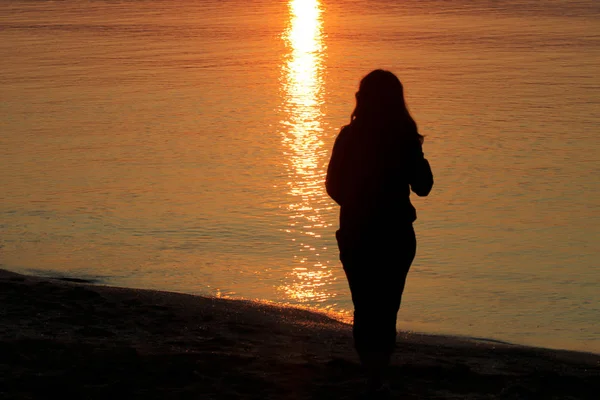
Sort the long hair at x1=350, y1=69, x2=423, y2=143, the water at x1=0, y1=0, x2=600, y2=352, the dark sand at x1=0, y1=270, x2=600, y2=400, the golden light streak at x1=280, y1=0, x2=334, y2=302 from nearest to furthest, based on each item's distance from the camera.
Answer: the long hair at x1=350, y1=69, x2=423, y2=143 → the dark sand at x1=0, y1=270, x2=600, y2=400 → the water at x1=0, y1=0, x2=600, y2=352 → the golden light streak at x1=280, y1=0, x2=334, y2=302

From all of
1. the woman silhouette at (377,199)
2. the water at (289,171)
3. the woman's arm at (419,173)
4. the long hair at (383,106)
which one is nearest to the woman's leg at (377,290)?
the woman silhouette at (377,199)

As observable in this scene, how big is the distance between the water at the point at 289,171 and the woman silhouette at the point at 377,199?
3.02 metres

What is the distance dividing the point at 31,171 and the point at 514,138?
7.59 meters

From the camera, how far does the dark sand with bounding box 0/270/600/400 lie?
5789 millimetres

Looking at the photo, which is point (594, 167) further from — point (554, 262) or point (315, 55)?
point (315, 55)

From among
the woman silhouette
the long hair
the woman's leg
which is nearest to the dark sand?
the woman's leg

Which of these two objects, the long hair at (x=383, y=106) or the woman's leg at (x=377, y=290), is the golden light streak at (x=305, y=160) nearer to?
the woman's leg at (x=377, y=290)

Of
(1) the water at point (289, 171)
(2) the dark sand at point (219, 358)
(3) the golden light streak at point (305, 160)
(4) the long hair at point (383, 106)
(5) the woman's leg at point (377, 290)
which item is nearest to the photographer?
(4) the long hair at point (383, 106)

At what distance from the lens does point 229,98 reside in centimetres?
2152

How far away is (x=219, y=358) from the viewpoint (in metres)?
6.37

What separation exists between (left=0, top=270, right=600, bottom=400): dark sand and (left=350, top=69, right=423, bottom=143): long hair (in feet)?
4.98

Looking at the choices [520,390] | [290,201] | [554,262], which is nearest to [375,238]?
[520,390]

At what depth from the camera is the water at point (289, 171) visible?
966cm

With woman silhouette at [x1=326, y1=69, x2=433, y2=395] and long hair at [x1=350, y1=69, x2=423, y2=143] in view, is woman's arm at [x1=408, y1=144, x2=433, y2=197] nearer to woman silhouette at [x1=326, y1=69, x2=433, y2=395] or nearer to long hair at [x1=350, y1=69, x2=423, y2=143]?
woman silhouette at [x1=326, y1=69, x2=433, y2=395]
